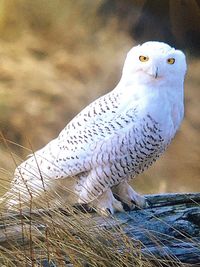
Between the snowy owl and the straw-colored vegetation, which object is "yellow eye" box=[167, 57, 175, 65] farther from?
the straw-colored vegetation

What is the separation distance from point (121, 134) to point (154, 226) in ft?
1.18

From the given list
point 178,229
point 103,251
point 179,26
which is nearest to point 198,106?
point 179,26

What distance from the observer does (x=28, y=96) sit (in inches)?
138

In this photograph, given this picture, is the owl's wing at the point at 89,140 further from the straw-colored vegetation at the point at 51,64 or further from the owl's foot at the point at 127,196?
the straw-colored vegetation at the point at 51,64

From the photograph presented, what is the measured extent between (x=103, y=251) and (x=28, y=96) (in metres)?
0.91

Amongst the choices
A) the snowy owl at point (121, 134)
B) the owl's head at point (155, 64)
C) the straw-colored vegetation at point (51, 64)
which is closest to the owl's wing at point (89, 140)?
the snowy owl at point (121, 134)

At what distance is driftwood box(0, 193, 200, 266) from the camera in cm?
282

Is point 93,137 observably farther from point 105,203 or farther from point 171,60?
point 171,60

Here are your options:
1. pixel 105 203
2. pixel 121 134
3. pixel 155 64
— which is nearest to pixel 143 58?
pixel 155 64

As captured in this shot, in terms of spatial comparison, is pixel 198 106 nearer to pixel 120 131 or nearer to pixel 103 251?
pixel 120 131

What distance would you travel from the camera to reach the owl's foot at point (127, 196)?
126 inches

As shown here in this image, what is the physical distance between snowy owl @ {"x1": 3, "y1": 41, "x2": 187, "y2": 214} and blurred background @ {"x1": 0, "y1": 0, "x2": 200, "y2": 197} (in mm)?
379

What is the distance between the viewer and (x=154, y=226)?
10.5 feet

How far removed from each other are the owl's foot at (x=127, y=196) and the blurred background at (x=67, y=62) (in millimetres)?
273
